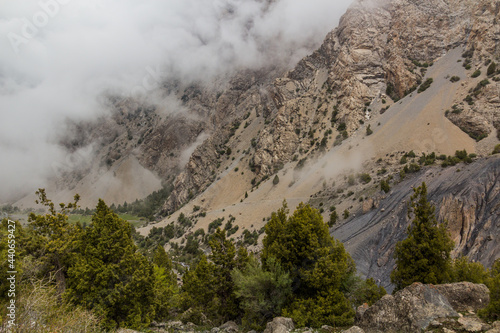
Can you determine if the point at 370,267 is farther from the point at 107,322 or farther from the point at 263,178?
the point at 263,178

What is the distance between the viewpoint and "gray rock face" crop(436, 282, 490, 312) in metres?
10.5

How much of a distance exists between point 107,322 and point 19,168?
615ft

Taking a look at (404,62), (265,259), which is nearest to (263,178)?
(404,62)

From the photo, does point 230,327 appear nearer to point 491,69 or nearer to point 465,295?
point 465,295

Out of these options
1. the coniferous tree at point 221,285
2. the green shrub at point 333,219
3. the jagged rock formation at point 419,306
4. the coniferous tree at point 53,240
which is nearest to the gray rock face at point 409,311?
the jagged rock formation at point 419,306

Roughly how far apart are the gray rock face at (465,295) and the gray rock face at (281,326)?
20.5ft

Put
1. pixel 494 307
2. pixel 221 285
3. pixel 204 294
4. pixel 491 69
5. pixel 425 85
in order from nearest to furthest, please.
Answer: pixel 494 307, pixel 221 285, pixel 204 294, pixel 491 69, pixel 425 85

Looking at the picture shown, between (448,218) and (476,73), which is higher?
(476,73)

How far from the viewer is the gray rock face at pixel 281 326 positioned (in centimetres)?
1244

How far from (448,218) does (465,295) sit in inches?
845

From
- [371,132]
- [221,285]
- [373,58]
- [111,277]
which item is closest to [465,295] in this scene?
[221,285]

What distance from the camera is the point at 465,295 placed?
428 inches

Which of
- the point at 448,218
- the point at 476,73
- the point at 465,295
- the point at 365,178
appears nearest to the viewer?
the point at 465,295

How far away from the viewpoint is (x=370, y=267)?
99.6 ft
